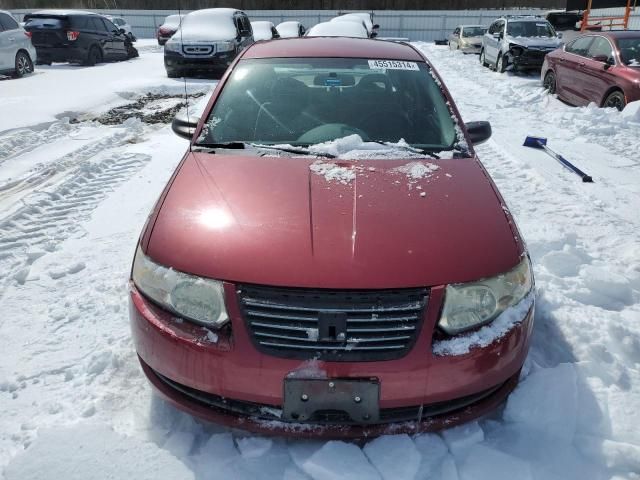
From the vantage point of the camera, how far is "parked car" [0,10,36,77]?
11.9 m

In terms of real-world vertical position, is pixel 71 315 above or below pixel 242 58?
below

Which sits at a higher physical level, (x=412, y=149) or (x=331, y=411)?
(x=412, y=149)

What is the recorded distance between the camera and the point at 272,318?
186 centimetres

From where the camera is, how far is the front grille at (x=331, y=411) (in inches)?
75.7

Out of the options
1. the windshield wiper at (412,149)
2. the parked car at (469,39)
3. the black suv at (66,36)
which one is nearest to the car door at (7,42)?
the black suv at (66,36)

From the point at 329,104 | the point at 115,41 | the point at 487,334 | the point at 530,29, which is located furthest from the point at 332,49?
the point at 115,41

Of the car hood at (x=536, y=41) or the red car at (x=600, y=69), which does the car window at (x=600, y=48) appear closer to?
the red car at (x=600, y=69)

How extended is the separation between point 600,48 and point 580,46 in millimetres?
819

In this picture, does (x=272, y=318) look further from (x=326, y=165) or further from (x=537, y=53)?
(x=537, y=53)

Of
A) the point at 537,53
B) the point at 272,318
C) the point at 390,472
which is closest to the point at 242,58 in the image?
the point at 272,318

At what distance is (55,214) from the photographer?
4.54 meters

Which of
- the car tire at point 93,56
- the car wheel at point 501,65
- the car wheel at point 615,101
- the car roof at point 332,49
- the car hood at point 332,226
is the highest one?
the car roof at point 332,49

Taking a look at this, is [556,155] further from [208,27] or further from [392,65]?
[208,27]

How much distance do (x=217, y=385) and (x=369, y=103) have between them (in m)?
2.07
